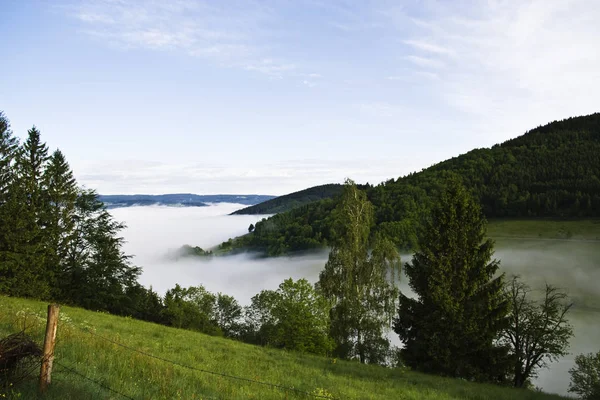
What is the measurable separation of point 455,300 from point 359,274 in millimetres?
10174

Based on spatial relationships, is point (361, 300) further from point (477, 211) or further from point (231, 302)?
point (231, 302)

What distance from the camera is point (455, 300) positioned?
2522cm

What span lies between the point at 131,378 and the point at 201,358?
6354 mm

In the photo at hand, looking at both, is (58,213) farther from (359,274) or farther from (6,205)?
(359,274)

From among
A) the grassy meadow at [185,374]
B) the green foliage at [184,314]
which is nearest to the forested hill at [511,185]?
the green foliage at [184,314]

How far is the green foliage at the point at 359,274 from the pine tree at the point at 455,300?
5730 mm

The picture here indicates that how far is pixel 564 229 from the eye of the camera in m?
121

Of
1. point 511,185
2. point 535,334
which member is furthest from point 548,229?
point 535,334

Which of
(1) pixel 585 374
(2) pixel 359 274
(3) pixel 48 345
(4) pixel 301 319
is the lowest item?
(1) pixel 585 374

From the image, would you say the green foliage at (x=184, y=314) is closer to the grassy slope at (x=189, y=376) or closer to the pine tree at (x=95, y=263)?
the pine tree at (x=95, y=263)

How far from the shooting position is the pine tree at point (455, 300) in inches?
972

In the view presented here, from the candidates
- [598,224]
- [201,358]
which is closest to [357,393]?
[201,358]

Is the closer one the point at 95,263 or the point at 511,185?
the point at 95,263

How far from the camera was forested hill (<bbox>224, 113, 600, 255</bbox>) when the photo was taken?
12412 cm
